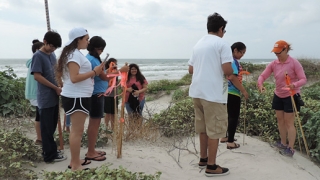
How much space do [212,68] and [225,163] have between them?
1406 millimetres

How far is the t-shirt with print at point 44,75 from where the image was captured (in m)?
3.54

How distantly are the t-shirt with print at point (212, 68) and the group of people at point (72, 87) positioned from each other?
88 cm

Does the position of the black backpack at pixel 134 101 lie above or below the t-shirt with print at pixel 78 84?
below

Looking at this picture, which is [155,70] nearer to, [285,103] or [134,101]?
[134,101]

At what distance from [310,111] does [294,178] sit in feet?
7.00

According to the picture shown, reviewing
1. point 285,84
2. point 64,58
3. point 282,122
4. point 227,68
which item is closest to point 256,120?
point 282,122

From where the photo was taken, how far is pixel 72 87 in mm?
3158

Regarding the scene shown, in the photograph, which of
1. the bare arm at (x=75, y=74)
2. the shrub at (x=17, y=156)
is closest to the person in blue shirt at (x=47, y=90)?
the shrub at (x=17, y=156)

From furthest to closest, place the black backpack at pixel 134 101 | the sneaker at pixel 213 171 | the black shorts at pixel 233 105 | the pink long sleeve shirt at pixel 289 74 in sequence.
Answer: the black backpack at pixel 134 101, the black shorts at pixel 233 105, the pink long sleeve shirt at pixel 289 74, the sneaker at pixel 213 171

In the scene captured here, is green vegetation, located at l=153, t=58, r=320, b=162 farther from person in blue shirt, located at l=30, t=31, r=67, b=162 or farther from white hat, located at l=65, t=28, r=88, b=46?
white hat, located at l=65, t=28, r=88, b=46

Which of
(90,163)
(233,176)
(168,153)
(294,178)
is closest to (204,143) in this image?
(233,176)

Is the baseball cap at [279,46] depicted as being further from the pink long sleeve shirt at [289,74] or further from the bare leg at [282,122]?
the bare leg at [282,122]

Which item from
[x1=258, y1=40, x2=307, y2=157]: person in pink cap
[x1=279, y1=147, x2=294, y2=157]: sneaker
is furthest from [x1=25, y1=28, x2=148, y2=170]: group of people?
[x1=279, y1=147, x2=294, y2=157]: sneaker

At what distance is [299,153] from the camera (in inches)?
183
